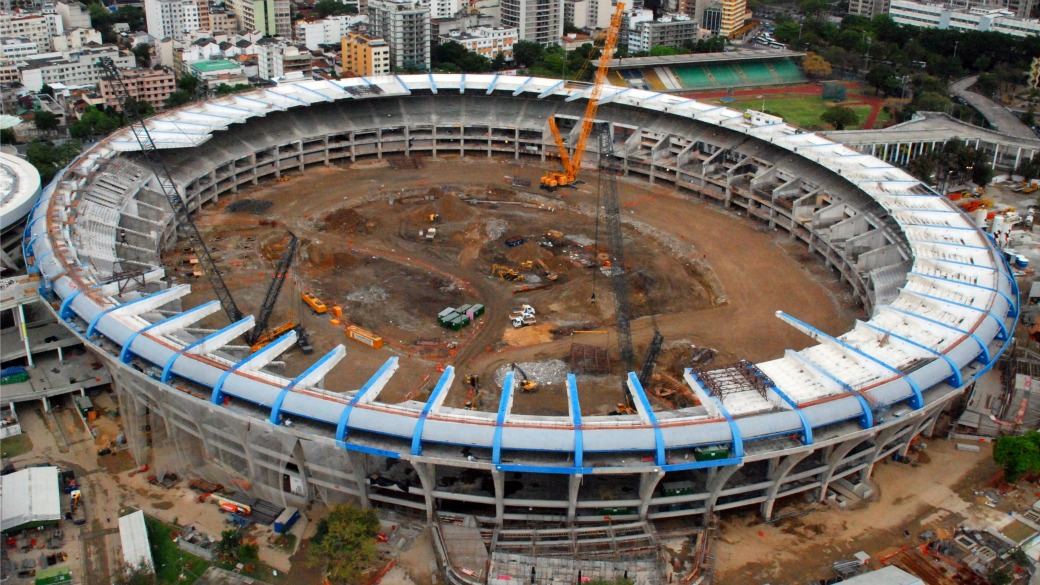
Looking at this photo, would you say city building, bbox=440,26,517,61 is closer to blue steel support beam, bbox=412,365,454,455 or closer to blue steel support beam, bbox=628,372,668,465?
blue steel support beam, bbox=412,365,454,455

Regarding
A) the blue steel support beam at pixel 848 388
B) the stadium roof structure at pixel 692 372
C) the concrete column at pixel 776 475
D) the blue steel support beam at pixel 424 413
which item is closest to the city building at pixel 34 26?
the stadium roof structure at pixel 692 372

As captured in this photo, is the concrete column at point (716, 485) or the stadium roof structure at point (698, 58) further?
the stadium roof structure at point (698, 58)

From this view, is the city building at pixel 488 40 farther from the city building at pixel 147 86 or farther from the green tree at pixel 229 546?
the green tree at pixel 229 546

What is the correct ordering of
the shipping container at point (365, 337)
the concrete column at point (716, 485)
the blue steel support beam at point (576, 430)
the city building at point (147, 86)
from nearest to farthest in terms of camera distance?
the blue steel support beam at point (576, 430) < the concrete column at point (716, 485) < the shipping container at point (365, 337) < the city building at point (147, 86)

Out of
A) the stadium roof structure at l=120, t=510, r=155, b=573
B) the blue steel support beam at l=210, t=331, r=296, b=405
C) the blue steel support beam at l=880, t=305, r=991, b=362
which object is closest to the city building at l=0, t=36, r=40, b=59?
the blue steel support beam at l=210, t=331, r=296, b=405

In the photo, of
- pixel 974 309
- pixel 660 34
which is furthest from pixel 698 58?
pixel 974 309

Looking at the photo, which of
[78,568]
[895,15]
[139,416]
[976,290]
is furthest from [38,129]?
[895,15]

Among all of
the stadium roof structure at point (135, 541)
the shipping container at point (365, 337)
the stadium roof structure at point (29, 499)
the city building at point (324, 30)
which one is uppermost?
the city building at point (324, 30)

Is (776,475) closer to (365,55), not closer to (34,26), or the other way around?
(365,55)
